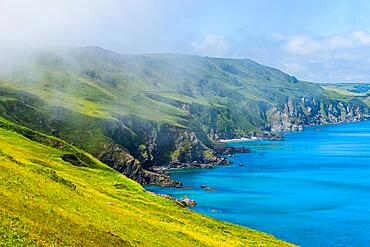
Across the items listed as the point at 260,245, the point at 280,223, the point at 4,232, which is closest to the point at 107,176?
the point at 280,223

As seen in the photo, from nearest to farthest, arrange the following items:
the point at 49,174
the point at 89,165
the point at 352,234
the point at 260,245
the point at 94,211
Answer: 1. the point at 94,211
2. the point at 49,174
3. the point at 260,245
4. the point at 352,234
5. the point at 89,165

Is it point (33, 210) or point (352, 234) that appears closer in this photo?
point (33, 210)

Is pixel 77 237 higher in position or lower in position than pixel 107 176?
higher

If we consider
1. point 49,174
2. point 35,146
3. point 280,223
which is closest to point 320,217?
point 280,223

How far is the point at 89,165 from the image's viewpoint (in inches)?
6713

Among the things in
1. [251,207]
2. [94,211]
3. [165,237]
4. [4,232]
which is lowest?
[251,207]

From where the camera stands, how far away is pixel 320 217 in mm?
160500

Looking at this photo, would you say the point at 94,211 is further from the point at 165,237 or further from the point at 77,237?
the point at 77,237

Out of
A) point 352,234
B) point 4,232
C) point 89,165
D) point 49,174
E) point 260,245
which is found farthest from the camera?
point 89,165

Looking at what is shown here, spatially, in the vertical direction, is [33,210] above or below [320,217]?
above

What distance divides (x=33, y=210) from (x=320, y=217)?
12845 centimetres

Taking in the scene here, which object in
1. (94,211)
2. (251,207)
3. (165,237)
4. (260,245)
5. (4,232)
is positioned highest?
(4,232)

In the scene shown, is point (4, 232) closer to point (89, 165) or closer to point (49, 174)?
point (49, 174)

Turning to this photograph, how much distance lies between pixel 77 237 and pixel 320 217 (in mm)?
128476
